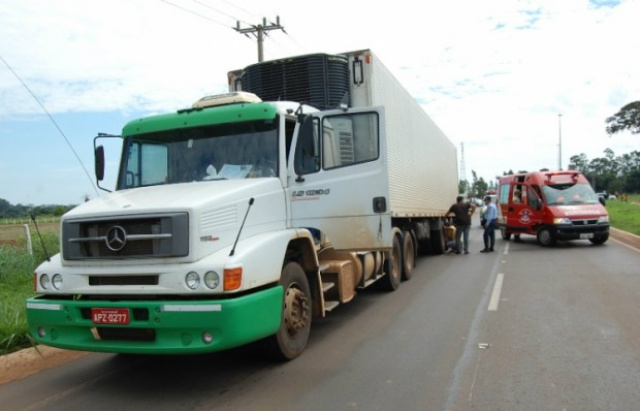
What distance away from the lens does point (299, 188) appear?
20.3ft

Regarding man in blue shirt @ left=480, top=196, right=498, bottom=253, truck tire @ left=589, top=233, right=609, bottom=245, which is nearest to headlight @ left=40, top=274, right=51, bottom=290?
man in blue shirt @ left=480, top=196, right=498, bottom=253

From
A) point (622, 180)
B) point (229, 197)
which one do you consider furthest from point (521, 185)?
point (622, 180)

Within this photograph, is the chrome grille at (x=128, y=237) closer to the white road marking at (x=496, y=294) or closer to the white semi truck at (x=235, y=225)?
A: the white semi truck at (x=235, y=225)

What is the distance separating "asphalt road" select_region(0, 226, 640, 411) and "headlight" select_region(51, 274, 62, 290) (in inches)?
39.0

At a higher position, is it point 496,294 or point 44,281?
point 44,281

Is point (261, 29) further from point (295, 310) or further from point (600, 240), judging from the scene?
point (295, 310)

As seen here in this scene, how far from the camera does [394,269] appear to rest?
9430mm

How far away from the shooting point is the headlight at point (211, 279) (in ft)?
14.3

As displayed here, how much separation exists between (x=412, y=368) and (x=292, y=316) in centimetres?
130

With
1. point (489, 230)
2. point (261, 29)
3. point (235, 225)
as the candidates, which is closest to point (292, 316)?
point (235, 225)

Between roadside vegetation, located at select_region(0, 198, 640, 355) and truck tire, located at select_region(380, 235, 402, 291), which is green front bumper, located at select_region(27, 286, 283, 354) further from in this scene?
truck tire, located at select_region(380, 235, 402, 291)

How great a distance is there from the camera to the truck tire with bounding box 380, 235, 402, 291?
29.8ft

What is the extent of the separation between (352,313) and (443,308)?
53.1 inches

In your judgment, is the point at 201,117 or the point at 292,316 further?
the point at 201,117
